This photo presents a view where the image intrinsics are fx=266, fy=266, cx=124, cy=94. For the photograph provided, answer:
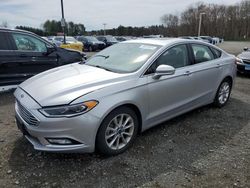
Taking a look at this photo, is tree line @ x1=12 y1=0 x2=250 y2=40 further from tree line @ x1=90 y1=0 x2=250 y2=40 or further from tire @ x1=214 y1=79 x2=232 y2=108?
tire @ x1=214 y1=79 x2=232 y2=108

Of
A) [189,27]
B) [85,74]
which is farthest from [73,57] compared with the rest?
[189,27]

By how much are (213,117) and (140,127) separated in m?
1.90

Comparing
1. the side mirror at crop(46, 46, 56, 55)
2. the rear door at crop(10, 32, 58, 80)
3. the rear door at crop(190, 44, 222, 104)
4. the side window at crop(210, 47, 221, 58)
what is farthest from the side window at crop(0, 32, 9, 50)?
the side window at crop(210, 47, 221, 58)

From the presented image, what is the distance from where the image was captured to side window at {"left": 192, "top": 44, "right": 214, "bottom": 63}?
4777mm

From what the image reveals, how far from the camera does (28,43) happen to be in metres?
6.78

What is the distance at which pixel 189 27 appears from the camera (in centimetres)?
7894

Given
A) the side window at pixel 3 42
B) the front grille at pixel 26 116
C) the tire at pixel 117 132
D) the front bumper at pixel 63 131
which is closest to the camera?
the front bumper at pixel 63 131

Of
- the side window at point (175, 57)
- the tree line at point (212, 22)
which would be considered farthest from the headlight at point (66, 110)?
the tree line at point (212, 22)

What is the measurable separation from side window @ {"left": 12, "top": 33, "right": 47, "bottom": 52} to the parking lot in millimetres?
2766

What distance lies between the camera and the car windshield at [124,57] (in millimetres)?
3871

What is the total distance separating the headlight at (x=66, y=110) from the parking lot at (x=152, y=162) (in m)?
0.71

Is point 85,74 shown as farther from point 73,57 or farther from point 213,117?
point 73,57

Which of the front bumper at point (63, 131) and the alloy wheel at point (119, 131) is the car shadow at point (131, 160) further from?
the front bumper at point (63, 131)

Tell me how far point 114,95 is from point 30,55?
13.9 feet
